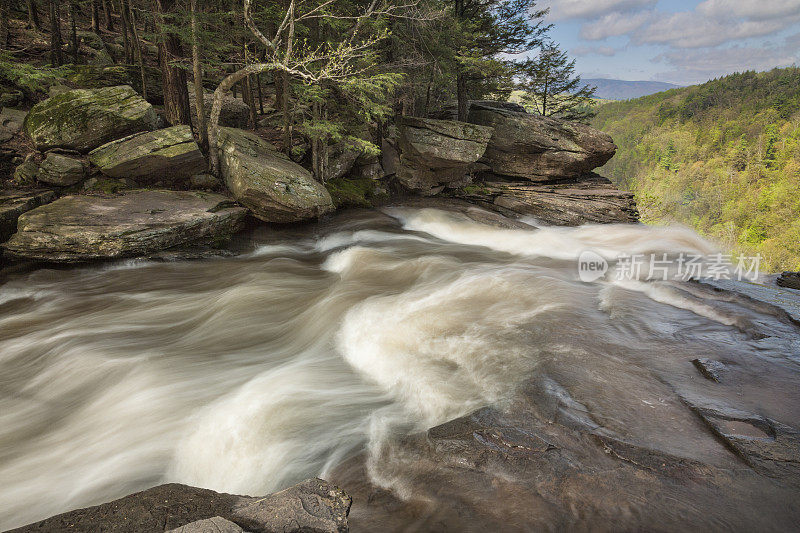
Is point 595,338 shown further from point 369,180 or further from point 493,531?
point 369,180

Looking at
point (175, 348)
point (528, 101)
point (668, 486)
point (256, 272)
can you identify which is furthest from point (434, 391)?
point (528, 101)

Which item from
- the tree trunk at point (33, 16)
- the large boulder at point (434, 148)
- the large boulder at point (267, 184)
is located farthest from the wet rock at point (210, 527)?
the tree trunk at point (33, 16)

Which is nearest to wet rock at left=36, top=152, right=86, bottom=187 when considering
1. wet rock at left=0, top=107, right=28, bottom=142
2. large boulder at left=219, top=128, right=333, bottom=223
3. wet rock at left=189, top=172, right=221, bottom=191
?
wet rock at left=0, top=107, right=28, bottom=142

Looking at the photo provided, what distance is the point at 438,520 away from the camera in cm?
251

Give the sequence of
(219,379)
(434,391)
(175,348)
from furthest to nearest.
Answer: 1. (175,348)
2. (219,379)
3. (434,391)

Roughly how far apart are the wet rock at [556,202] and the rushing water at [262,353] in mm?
7018

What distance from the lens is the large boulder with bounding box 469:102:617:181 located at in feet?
55.8

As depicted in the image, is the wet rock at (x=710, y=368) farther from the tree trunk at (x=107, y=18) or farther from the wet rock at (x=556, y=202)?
the tree trunk at (x=107, y=18)

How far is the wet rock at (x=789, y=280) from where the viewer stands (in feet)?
26.4

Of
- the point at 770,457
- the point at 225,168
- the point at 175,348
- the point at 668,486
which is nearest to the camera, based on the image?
the point at 668,486

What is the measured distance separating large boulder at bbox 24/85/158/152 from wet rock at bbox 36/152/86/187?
2.02 ft

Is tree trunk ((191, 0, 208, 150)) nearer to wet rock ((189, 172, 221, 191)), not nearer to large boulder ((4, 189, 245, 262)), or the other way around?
wet rock ((189, 172, 221, 191))

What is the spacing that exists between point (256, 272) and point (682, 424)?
817cm

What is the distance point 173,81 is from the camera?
11141 millimetres
